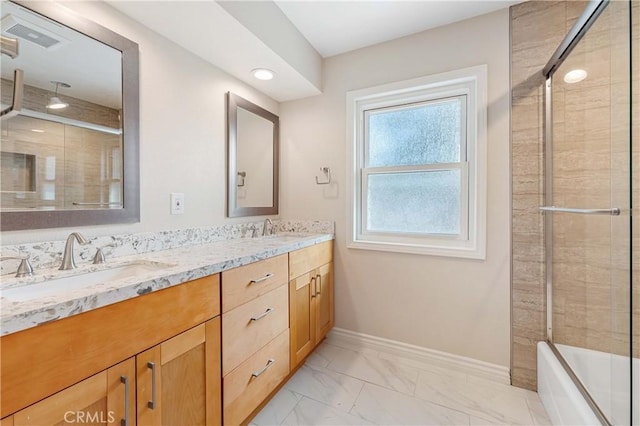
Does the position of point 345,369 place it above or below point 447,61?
below

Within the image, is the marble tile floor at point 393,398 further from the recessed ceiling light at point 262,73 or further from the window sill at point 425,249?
the recessed ceiling light at point 262,73

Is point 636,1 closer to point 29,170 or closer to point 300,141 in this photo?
point 300,141

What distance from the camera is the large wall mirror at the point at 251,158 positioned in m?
1.93

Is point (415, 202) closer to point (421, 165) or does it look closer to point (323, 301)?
point (421, 165)

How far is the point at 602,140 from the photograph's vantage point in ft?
4.47

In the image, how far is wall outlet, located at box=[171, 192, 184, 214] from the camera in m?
1.53

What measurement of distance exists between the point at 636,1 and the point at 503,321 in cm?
168

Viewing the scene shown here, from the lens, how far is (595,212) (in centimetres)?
117

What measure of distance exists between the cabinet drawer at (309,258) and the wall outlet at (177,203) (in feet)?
2.27

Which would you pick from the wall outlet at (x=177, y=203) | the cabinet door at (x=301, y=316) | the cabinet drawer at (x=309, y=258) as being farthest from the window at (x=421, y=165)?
the wall outlet at (x=177, y=203)

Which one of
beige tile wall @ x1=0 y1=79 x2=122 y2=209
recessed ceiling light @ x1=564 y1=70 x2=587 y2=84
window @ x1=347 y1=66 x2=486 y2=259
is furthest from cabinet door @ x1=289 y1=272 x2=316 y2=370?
recessed ceiling light @ x1=564 y1=70 x2=587 y2=84

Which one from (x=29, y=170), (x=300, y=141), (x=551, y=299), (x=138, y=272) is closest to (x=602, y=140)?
(x=551, y=299)

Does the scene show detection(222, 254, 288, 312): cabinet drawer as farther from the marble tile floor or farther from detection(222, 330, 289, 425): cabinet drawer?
the marble tile floor

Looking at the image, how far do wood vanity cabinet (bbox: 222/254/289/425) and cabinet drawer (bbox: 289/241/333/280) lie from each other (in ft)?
0.30
